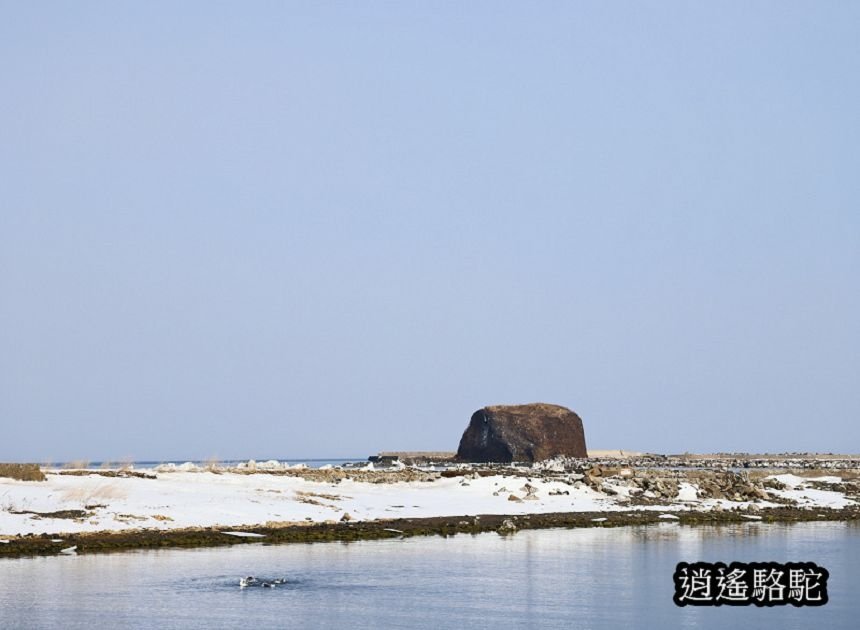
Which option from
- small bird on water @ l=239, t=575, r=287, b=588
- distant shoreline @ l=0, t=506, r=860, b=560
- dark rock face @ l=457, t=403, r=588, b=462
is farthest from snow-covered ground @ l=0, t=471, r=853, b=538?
dark rock face @ l=457, t=403, r=588, b=462

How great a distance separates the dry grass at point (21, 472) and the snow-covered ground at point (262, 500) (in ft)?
1.24

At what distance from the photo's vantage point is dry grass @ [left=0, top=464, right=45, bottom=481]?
3369cm

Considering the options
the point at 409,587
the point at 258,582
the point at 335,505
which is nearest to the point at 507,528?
the point at 335,505

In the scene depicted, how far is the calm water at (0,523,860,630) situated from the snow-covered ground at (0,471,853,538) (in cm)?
361

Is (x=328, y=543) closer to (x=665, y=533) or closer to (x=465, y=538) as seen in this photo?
(x=465, y=538)

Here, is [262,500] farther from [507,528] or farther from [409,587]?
[409,587]

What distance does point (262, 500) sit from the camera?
35.2 meters

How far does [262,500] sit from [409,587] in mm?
13665

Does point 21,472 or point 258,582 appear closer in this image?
point 258,582

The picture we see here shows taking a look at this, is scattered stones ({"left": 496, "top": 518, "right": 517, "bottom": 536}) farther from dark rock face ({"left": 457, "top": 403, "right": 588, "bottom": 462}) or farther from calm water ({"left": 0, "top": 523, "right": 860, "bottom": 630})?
dark rock face ({"left": 457, "top": 403, "right": 588, "bottom": 462})

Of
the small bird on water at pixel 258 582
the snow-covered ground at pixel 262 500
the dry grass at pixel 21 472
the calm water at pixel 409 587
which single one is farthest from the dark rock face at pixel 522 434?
the small bird on water at pixel 258 582

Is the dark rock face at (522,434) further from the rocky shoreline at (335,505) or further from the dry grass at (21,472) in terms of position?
the dry grass at (21,472)

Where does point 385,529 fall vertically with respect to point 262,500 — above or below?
below

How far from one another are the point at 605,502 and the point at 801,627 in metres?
21.9
